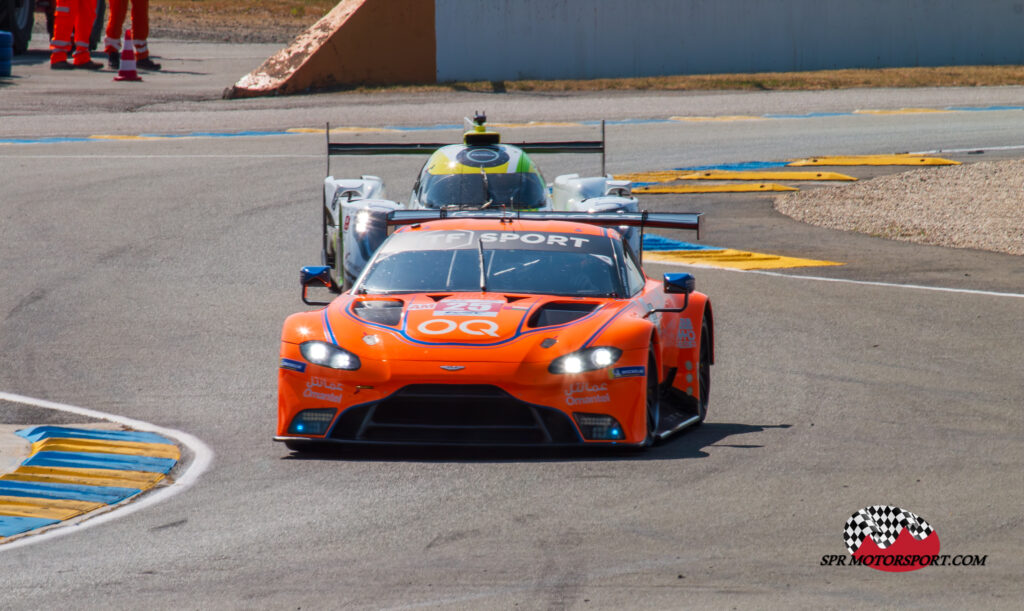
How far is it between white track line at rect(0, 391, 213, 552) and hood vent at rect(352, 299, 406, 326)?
1119 millimetres

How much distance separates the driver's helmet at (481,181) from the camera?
554 inches

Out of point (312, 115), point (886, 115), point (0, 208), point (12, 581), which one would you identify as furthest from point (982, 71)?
point (12, 581)

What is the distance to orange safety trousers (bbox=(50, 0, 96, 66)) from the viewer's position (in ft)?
111

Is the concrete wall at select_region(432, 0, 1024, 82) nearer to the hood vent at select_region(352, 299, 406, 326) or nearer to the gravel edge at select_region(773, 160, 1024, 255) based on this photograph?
the gravel edge at select_region(773, 160, 1024, 255)

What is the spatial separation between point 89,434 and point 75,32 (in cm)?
2815

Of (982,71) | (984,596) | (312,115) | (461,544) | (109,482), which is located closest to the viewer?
(984,596)

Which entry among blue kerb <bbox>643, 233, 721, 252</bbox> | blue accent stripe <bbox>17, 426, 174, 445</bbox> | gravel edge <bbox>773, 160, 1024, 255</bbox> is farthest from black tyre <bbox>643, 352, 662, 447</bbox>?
gravel edge <bbox>773, 160, 1024, 255</bbox>

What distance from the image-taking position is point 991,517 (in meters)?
6.40

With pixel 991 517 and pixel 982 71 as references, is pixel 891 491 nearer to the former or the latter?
pixel 991 517

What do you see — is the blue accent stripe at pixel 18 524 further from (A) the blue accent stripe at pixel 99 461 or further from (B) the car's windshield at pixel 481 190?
(B) the car's windshield at pixel 481 190

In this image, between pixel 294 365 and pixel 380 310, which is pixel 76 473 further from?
pixel 380 310


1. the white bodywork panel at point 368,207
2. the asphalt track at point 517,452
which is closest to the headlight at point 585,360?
the asphalt track at point 517,452

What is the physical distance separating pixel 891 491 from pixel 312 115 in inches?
837

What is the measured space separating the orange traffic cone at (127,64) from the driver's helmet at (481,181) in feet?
60.6
